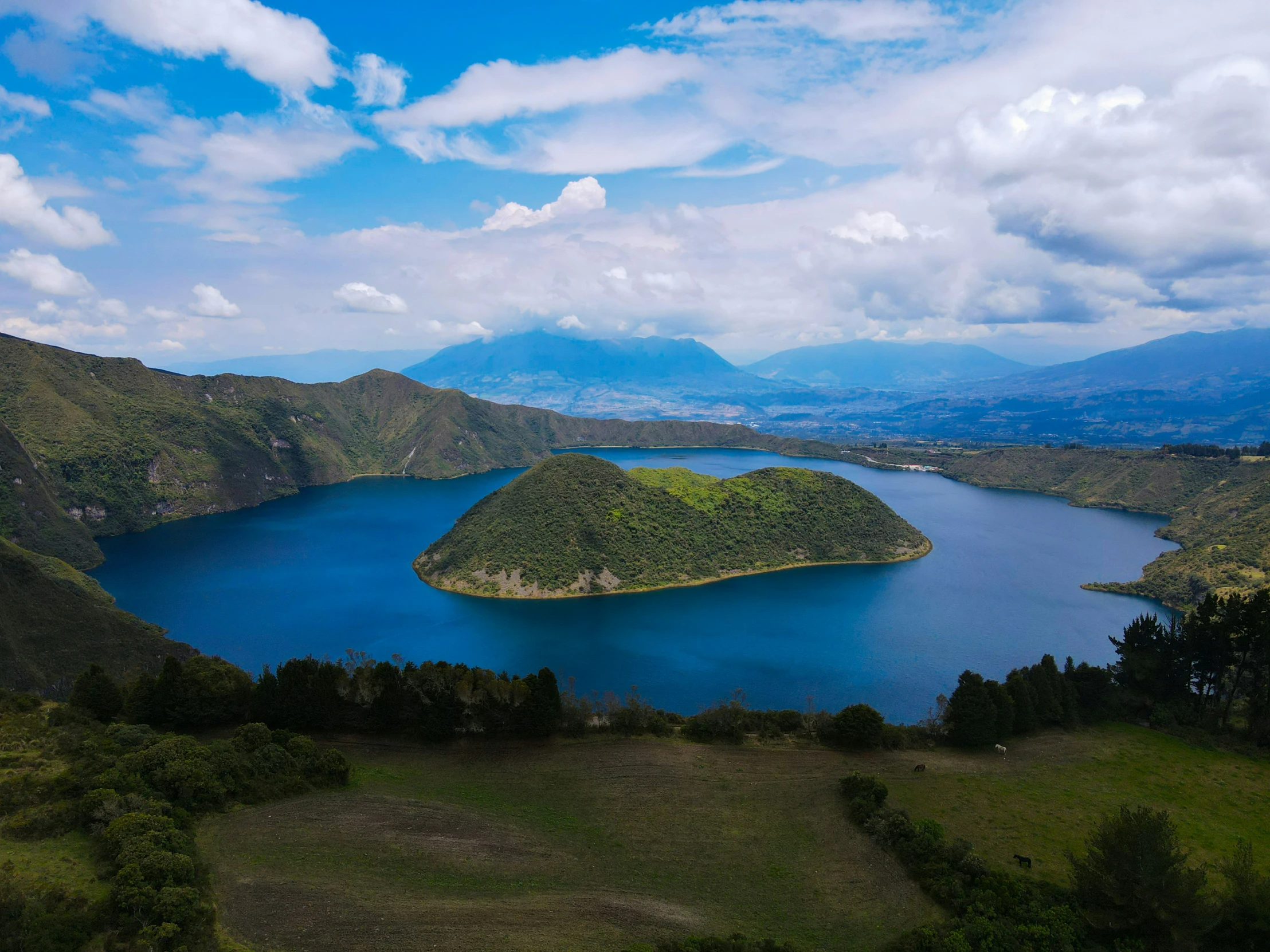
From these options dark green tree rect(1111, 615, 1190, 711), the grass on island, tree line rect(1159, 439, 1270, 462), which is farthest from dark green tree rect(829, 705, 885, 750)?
tree line rect(1159, 439, 1270, 462)

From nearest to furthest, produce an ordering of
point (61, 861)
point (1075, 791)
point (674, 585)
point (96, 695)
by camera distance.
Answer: point (61, 861) < point (1075, 791) < point (96, 695) < point (674, 585)

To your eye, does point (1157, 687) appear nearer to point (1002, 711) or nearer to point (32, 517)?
point (1002, 711)

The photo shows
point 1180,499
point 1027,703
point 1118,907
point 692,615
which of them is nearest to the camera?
point 1118,907

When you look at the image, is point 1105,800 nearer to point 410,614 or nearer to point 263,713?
point 263,713

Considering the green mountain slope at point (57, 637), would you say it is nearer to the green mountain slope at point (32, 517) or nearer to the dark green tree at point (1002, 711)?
the green mountain slope at point (32, 517)

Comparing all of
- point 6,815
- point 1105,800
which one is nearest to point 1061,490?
point 1105,800

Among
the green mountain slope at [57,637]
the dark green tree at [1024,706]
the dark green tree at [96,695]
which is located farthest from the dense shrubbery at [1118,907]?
the green mountain slope at [57,637]

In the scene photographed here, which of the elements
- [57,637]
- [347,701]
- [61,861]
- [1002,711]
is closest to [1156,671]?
[1002,711]
